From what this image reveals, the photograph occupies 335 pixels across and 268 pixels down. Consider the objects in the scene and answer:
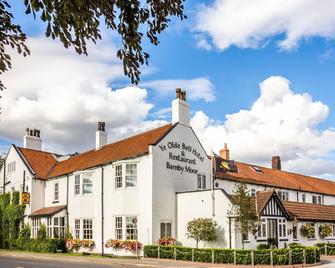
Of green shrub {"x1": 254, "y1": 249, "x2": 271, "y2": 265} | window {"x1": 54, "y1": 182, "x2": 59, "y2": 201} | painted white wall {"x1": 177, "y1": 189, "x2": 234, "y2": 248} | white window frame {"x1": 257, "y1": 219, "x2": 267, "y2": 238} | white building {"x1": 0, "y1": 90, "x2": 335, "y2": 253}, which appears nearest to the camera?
green shrub {"x1": 254, "y1": 249, "x2": 271, "y2": 265}

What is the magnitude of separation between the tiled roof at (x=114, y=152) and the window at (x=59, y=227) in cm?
386

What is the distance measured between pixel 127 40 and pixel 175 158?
27506 millimetres

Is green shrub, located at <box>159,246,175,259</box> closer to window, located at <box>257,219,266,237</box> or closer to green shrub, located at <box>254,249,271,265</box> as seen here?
green shrub, located at <box>254,249,271,265</box>

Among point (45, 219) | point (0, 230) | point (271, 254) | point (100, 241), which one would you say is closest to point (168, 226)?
point (100, 241)

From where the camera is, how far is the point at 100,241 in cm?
3428

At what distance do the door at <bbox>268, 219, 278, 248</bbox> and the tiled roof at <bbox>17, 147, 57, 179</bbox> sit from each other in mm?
21134

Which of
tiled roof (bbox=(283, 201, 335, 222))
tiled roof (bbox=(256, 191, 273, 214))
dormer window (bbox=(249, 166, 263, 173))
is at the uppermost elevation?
dormer window (bbox=(249, 166, 263, 173))

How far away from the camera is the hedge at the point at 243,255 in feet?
83.4

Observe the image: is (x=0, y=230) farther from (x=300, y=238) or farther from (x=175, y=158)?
(x=300, y=238)

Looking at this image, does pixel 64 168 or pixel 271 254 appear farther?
pixel 64 168

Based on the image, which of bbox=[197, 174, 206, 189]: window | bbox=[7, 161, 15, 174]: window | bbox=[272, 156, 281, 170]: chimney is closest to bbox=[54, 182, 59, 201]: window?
bbox=[7, 161, 15, 174]: window

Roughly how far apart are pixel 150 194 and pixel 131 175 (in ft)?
7.31

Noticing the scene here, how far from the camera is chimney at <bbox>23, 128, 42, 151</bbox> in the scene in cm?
4759

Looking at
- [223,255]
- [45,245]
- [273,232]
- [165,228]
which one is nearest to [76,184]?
[45,245]
